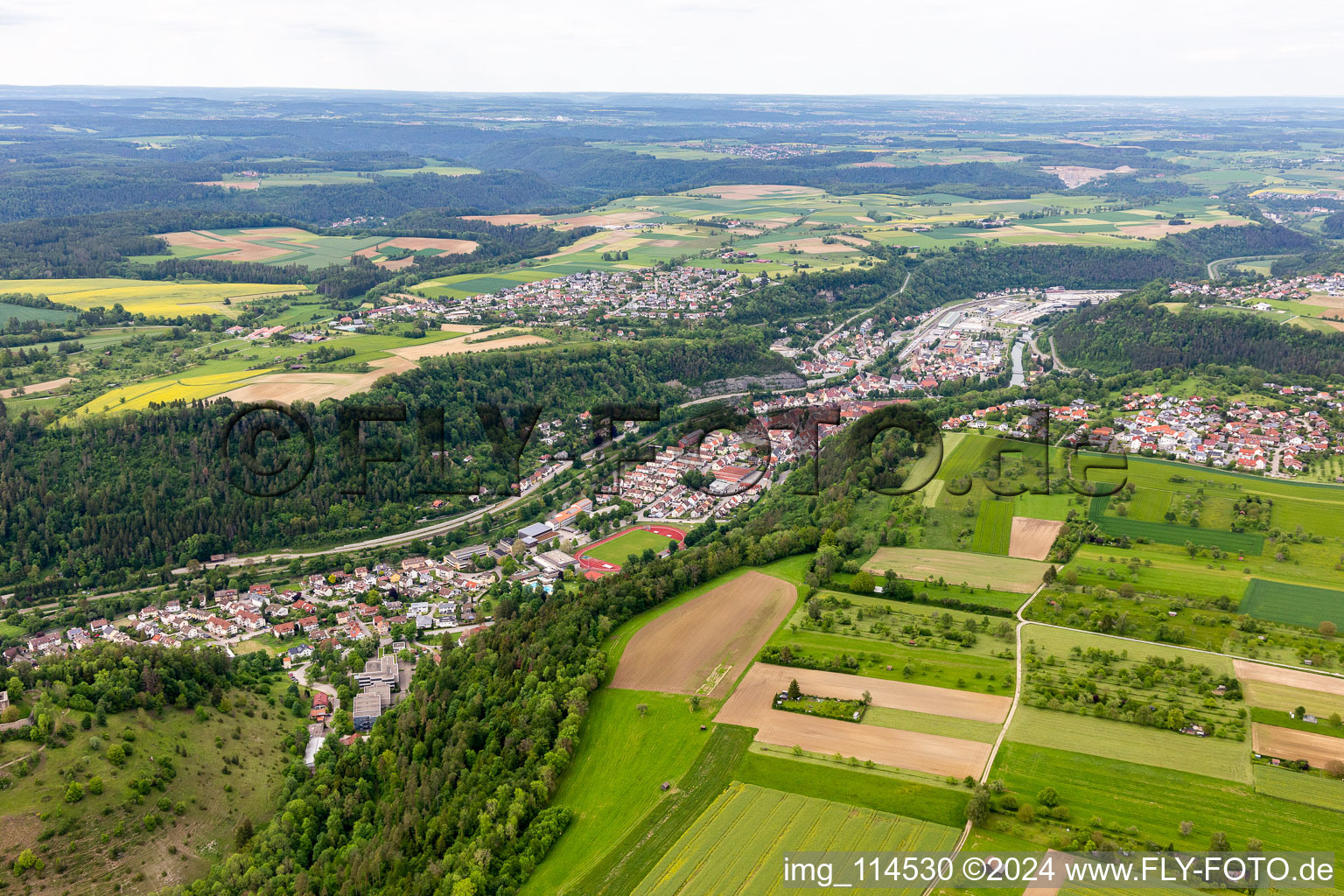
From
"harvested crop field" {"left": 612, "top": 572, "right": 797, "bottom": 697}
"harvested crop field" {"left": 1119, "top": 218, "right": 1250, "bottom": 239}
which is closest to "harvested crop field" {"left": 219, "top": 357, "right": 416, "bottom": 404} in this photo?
"harvested crop field" {"left": 612, "top": 572, "right": 797, "bottom": 697}

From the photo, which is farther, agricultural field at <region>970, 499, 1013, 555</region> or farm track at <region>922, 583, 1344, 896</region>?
agricultural field at <region>970, 499, 1013, 555</region>

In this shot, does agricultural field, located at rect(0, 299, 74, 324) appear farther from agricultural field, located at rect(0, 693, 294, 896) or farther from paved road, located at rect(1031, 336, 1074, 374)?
paved road, located at rect(1031, 336, 1074, 374)

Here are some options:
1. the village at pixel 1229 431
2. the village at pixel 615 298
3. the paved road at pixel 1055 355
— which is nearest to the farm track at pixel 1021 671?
the village at pixel 1229 431

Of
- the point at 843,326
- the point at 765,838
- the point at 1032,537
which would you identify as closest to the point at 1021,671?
the point at 1032,537

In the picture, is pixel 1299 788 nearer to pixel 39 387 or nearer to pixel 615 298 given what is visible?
pixel 39 387

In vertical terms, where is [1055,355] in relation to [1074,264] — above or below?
below

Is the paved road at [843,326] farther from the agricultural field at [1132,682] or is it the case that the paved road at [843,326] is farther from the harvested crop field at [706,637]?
the agricultural field at [1132,682]

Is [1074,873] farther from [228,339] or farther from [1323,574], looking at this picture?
[228,339]
